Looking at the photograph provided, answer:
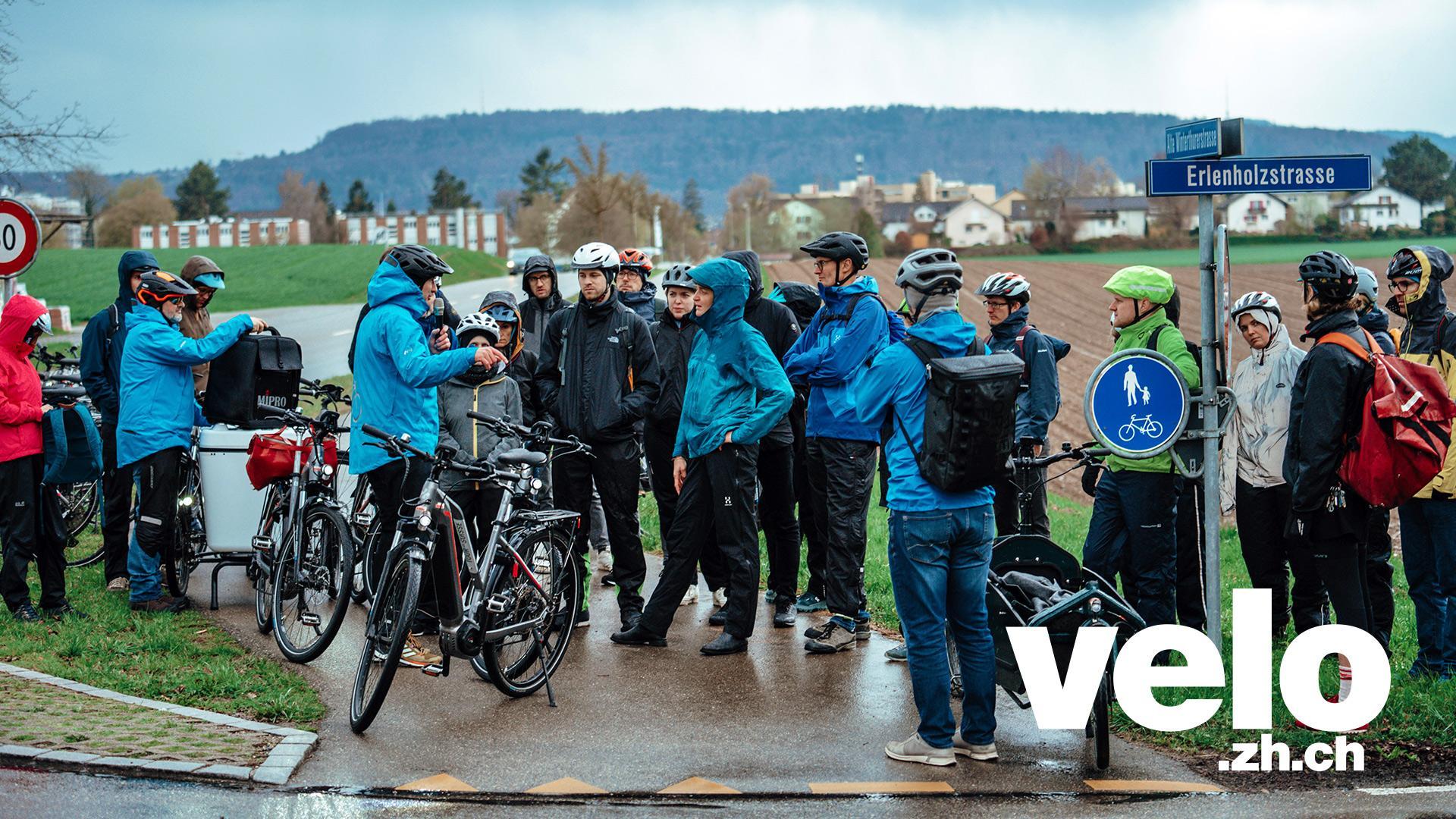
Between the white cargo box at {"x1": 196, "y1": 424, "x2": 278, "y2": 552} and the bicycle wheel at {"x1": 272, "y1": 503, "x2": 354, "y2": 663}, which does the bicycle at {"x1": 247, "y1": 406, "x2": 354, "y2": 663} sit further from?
the white cargo box at {"x1": 196, "y1": 424, "x2": 278, "y2": 552}

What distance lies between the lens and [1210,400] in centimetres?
708

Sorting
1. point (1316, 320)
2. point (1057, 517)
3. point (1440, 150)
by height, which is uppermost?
point (1440, 150)

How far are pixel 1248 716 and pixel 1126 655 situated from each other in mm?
654

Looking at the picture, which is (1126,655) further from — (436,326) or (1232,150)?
(436,326)

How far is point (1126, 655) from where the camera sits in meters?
6.51

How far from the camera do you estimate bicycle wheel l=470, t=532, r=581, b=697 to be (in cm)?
717

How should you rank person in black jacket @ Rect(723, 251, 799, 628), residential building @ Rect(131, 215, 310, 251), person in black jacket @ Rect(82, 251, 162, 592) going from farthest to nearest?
1. residential building @ Rect(131, 215, 310, 251)
2. person in black jacket @ Rect(82, 251, 162, 592)
3. person in black jacket @ Rect(723, 251, 799, 628)

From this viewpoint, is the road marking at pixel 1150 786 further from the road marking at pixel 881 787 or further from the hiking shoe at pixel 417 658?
the hiking shoe at pixel 417 658

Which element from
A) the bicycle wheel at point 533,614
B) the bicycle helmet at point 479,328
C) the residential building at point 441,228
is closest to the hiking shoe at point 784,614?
the bicycle wheel at point 533,614

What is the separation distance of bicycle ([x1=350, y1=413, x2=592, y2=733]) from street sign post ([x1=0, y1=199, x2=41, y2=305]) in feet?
14.2

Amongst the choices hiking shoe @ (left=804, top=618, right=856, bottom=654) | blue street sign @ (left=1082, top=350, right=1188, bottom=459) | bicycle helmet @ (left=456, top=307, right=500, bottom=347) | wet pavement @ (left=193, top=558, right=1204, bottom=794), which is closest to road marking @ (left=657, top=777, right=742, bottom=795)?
wet pavement @ (left=193, top=558, right=1204, bottom=794)

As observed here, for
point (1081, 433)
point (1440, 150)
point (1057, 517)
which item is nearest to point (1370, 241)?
point (1440, 150)

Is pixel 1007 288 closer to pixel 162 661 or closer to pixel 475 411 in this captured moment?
pixel 475 411

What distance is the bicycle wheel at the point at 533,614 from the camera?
7.17 m
